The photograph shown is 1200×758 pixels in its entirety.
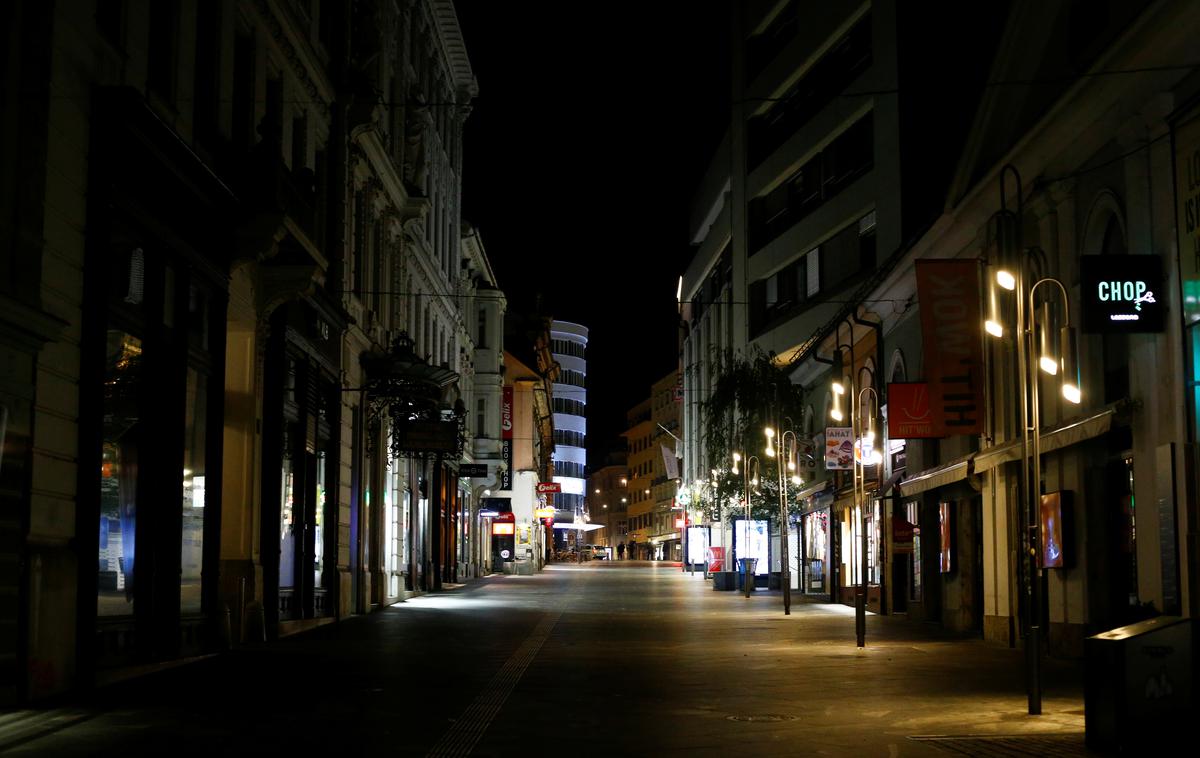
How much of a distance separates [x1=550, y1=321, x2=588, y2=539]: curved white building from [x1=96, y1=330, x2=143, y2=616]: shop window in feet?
458

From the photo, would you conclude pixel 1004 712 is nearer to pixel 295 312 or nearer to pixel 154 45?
pixel 154 45

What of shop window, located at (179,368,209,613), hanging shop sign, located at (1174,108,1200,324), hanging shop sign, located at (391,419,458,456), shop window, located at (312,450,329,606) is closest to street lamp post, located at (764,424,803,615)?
hanging shop sign, located at (391,419,458,456)

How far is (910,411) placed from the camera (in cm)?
2505

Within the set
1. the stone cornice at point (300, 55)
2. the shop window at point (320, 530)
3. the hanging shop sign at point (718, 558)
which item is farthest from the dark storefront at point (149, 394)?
the hanging shop sign at point (718, 558)

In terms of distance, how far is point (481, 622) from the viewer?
28094 millimetres

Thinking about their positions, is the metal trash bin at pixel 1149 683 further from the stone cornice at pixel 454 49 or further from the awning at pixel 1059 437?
the stone cornice at pixel 454 49

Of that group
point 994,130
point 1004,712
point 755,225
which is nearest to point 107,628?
point 1004,712

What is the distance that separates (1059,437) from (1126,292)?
405 cm

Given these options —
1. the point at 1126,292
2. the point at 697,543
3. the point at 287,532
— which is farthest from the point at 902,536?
the point at 697,543

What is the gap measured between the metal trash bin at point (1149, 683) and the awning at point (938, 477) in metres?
15.2

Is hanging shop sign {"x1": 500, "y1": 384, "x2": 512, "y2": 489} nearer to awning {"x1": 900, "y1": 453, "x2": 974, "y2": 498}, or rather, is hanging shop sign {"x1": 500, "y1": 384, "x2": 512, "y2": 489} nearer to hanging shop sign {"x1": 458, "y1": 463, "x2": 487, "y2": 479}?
hanging shop sign {"x1": 458, "y1": 463, "x2": 487, "y2": 479}

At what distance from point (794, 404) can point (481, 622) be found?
71.5 ft

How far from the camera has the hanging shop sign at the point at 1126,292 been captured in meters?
16.5

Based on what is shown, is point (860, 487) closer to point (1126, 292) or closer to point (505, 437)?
point (1126, 292)
